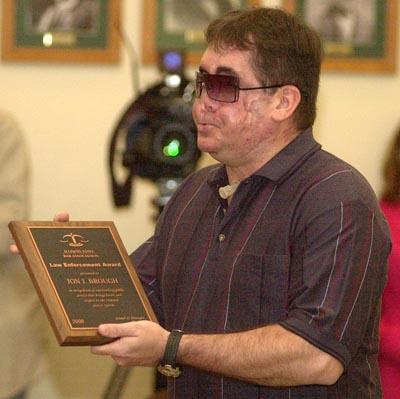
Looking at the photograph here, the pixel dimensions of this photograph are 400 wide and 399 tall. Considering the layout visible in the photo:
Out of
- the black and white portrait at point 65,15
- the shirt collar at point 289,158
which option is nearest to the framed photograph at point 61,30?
the black and white portrait at point 65,15

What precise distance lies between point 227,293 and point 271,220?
19cm

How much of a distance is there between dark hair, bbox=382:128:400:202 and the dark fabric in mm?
1139

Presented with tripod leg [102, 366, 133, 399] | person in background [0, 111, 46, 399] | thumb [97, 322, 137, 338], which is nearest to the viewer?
thumb [97, 322, 137, 338]

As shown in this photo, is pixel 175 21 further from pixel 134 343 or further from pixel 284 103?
pixel 134 343

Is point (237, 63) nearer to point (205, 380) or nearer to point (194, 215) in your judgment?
point (194, 215)

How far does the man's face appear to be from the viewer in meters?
2.31

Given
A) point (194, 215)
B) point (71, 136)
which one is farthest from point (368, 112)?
point (194, 215)

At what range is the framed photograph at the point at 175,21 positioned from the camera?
382 centimetres

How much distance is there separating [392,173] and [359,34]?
0.67m

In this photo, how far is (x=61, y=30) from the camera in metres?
3.77

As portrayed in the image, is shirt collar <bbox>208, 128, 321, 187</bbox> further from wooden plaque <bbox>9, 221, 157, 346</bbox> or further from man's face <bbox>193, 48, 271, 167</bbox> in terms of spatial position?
wooden plaque <bbox>9, 221, 157, 346</bbox>

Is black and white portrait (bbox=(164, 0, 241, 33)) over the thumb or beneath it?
over

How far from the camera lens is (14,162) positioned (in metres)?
3.31

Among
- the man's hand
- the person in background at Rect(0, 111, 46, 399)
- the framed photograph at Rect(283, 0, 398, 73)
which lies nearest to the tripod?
the person in background at Rect(0, 111, 46, 399)
